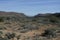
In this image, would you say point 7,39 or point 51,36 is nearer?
point 7,39

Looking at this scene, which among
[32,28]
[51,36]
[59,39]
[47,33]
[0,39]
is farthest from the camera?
[32,28]

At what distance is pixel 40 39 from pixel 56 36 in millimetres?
3091

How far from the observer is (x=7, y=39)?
824 inches

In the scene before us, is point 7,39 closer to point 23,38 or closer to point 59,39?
point 23,38

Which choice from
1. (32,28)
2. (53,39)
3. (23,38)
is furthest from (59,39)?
(32,28)

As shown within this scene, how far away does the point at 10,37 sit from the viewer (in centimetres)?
2258

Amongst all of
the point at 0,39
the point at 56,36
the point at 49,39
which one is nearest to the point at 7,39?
the point at 0,39

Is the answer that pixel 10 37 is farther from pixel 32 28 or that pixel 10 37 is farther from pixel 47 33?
pixel 32 28

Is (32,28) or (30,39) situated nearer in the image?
(30,39)

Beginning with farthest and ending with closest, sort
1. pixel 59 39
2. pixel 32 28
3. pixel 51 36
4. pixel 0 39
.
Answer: pixel 32 28 < pixel 51 36 < pixel 59 39 < pixel 0 39

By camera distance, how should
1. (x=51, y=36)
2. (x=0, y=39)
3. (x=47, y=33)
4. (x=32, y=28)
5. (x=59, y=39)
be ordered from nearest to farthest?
(x=0, y=39) → (x=59, y=39) → (x=51, y=36) → (x=47, y=33) → (x=32, y=28)

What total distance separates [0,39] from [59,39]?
556cm

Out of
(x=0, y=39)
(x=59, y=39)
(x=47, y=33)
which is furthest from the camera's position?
(x=47, y=33)

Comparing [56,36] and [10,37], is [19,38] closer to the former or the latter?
[10,37]
